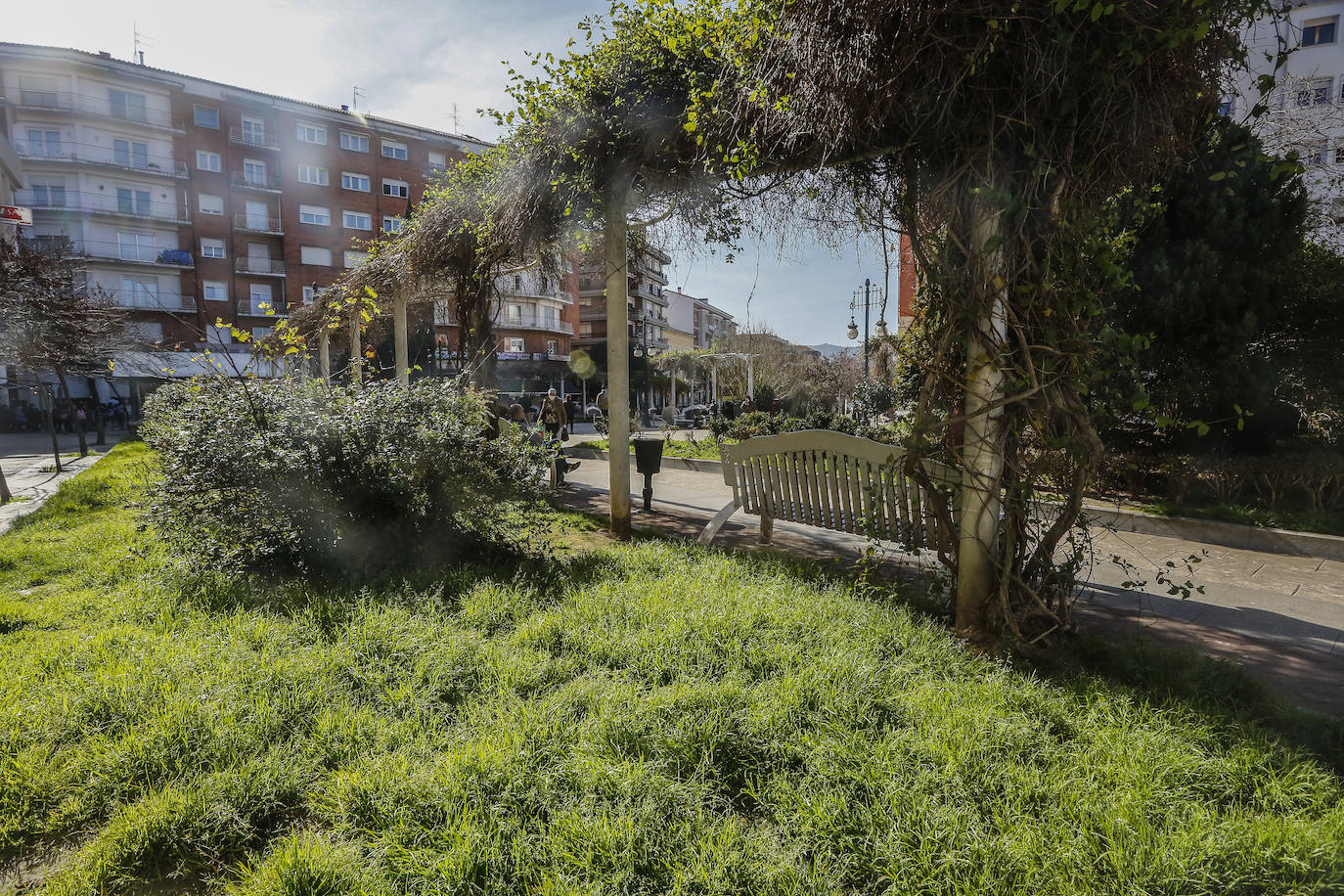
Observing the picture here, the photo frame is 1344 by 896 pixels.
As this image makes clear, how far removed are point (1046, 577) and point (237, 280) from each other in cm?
4429

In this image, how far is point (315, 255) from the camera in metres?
38.9

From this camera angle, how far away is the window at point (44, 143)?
33.3m

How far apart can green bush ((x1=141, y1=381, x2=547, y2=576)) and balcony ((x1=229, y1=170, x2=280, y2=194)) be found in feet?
132

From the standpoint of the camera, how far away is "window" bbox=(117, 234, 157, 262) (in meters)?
34.9

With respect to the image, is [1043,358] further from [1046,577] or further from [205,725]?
[205,725]

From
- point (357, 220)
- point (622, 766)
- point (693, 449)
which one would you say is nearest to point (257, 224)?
point (357, 220)

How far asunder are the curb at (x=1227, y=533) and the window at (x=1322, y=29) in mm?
32741

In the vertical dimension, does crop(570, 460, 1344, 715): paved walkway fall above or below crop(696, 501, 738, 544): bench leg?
below

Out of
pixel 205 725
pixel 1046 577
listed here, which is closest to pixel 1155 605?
pixel 1046 577

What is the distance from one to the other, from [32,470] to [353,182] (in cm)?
3148

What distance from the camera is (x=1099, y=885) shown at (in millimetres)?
1812

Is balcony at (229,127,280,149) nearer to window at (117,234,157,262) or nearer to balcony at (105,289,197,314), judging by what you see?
window at (117,234,157,262)

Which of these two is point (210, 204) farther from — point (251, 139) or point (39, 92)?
point (39, 92)

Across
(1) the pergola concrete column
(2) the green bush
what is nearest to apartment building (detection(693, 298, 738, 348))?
(1) the pergola concrete column
